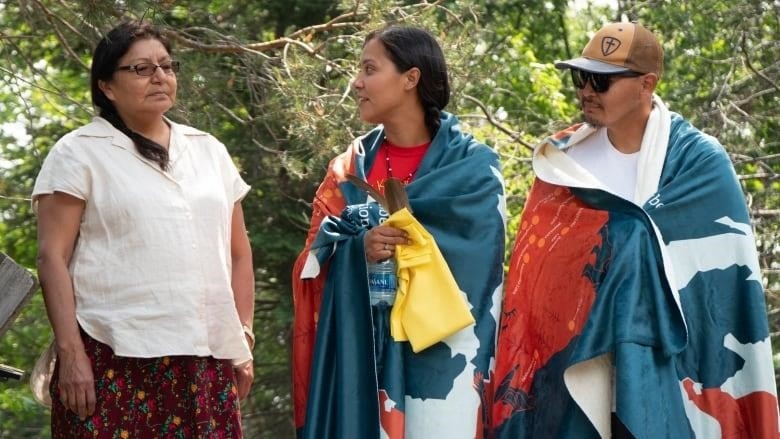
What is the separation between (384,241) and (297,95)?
2.08 m

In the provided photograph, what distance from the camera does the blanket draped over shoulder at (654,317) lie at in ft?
16.6

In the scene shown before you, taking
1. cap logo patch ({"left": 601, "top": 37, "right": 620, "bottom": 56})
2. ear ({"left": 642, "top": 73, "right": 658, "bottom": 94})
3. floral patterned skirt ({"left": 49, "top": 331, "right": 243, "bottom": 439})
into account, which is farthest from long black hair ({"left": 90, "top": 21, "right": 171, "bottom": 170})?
ear ({"left": 642, "top": 73, "right": 658, "bottom": 94})

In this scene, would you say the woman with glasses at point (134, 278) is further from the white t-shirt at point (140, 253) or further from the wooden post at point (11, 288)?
the wooden post at point (11, 288)

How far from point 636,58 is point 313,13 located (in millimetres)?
5402

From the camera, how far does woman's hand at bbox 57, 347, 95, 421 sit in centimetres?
464

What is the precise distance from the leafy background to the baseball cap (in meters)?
1.64

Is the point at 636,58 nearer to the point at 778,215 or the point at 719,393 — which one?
the point at 719,393

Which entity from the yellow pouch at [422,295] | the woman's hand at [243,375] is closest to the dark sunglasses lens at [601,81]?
the yellow pouch at [422,295]

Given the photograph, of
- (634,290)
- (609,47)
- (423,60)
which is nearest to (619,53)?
(609,47)

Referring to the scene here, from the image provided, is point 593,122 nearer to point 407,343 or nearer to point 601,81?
point 601,81

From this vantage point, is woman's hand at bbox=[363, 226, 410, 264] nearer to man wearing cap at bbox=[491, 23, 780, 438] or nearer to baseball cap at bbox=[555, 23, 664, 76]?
man wearing cap at bbox=[491, 23, 780, 438]

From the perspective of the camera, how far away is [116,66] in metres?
4.93

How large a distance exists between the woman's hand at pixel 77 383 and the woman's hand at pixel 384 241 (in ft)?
3.24

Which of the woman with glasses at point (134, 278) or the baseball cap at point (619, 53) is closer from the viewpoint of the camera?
the woman with glasses at point (134, 278)
